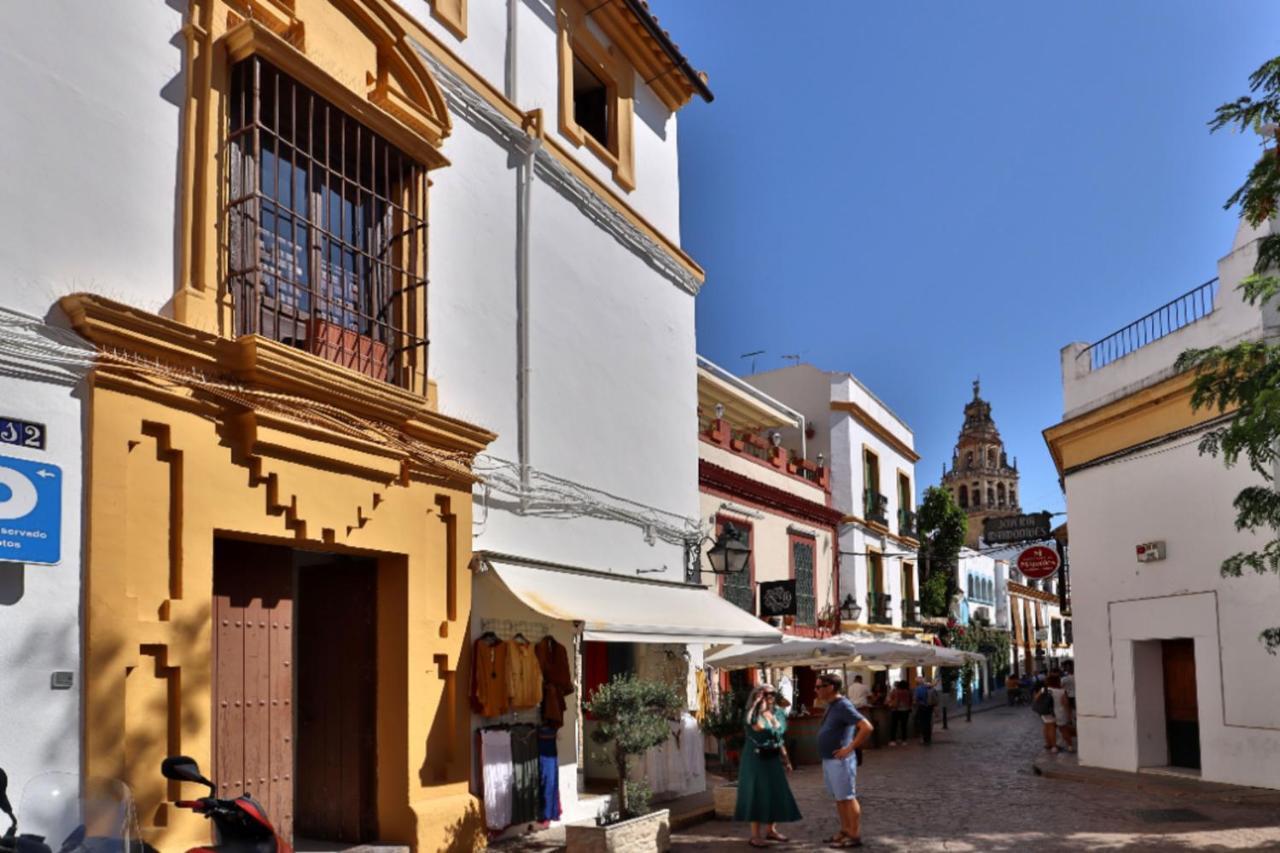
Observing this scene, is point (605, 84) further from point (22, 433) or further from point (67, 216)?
point (22, 433)

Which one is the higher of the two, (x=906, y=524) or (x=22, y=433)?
(x=906, y=524)

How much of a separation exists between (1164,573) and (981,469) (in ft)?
259

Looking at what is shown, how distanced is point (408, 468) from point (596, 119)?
610 cm

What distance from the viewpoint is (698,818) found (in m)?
12.3

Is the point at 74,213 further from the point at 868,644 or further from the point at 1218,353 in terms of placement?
the point at 868,644

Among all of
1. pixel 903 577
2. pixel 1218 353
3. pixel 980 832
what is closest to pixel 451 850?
pixel 980 832

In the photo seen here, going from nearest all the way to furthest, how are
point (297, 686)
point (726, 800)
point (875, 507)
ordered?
point (297, 686), point (726, 800), point (875, 507)

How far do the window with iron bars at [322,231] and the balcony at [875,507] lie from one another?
68.9 feet

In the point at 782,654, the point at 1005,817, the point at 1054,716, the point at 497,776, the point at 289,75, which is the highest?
the point at 289,75

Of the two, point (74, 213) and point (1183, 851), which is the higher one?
point (74, 213)

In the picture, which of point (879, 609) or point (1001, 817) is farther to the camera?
point (879, 609)

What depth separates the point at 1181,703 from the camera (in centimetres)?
1639

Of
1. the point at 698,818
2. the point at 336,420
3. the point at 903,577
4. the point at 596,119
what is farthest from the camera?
the point at 903,577

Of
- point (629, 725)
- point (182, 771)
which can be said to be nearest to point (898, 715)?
point (629, 725)
